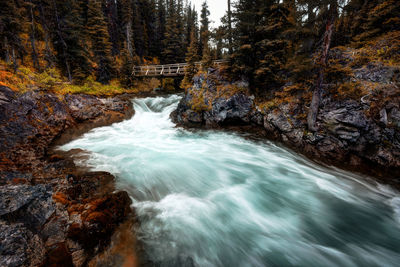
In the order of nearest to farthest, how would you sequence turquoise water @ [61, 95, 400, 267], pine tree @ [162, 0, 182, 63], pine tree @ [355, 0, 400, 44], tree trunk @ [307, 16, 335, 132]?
turquoise water @ [61, 95, 400, 267], tree trunk @ [307, 16, 335, 132], pine tree @ [355, 0, 400, 44], pine tree @ [162, 0, 182, 63]

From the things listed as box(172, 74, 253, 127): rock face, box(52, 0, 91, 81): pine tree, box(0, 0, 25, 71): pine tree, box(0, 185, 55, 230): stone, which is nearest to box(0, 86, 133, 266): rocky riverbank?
box(0, 185, 55, 230): stone

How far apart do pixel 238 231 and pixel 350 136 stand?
18.8 feet


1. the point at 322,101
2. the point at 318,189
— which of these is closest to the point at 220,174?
the point at 318,189

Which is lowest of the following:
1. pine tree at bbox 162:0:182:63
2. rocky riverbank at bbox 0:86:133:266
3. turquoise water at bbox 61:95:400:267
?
turquoise water at bbox 61:95:400:267

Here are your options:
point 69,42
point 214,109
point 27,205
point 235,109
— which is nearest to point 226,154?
point 235,109

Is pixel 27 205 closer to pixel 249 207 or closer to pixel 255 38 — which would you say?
pixel 249 207

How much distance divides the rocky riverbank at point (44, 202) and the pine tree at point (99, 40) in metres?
9.08

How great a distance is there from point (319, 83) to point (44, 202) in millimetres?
9200

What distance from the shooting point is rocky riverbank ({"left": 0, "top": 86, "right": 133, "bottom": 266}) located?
2.24 meters

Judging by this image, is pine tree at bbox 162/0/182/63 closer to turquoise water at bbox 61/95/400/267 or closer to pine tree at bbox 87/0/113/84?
pine tree at bbox 87/0/113/84

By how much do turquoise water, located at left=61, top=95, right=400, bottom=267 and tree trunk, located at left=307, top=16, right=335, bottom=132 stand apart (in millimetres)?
1641

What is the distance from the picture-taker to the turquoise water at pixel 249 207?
121 inches

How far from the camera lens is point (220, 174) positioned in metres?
5.92

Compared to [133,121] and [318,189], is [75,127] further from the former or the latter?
[318,189]
